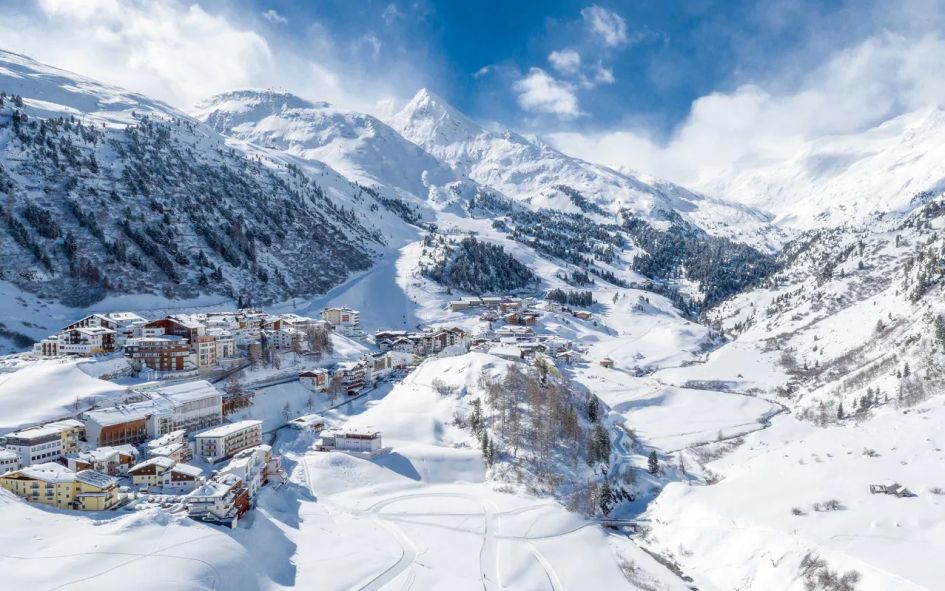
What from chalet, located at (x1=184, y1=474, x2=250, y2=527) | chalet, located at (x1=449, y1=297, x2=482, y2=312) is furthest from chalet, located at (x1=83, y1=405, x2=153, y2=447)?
chalet, located at (x1=449, y1=297, x2=482, y2=312)

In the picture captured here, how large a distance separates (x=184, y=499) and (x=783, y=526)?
48.3 metres

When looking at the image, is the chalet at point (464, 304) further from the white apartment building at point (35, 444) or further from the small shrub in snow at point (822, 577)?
the small shrub in snow at point (822, 577)

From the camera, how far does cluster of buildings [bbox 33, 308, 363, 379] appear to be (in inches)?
2837

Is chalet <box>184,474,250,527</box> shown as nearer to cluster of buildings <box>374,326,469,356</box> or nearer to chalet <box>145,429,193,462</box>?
chalet <box>145,429,193,462</box>

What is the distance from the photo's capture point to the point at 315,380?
78500 millimetres

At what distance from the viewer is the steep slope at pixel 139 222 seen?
353 ft

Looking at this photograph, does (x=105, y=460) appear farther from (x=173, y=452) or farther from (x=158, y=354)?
(x=158, y=354)

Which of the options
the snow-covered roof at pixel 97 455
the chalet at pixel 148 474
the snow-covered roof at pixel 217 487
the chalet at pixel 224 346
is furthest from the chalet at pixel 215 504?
the chalet at pixel 224 346

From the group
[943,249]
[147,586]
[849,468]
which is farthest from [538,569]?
[943,249]

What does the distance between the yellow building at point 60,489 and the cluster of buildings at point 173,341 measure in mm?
29114

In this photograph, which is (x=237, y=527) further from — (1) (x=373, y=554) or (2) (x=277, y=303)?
(2) (x=277, y=303)

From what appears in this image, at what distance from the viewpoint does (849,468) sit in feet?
163

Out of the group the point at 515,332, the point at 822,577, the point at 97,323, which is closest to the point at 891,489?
the point at 822,577

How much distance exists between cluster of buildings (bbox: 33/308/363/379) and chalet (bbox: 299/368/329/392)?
9.68 metres
